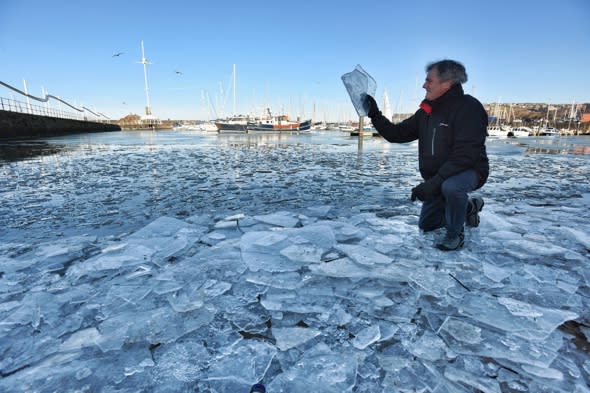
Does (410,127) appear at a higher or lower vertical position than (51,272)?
higher

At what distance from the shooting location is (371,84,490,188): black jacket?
2459 millimetres

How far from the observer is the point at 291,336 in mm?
1574

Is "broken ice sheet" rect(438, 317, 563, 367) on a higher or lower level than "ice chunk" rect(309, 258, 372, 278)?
lower

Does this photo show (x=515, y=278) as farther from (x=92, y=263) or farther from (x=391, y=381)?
(x=92, y=263)

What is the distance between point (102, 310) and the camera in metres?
1.83

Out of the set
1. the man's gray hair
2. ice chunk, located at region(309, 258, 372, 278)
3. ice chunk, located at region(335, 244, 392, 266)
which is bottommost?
ice chunk, located at region(309, 258, 372, 278)

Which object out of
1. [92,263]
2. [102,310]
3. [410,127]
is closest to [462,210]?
[410,127]

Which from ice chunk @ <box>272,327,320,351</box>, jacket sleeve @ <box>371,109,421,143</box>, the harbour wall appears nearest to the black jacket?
jacket sleeve @ <box>371,109,421,143</box>

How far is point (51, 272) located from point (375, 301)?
8.16 ft

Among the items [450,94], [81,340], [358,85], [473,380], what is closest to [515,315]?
[473,380]

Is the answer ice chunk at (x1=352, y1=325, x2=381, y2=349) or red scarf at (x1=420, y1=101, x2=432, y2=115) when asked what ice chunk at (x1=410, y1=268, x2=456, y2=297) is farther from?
red scarf at (x1=420, y1=101, x2=432, y2=115)

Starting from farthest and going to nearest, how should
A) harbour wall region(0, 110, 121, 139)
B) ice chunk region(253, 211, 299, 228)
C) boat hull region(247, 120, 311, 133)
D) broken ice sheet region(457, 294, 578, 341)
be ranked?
boat hull region(247, 120, 311, 133), harbour wall region(0, 110, 121, 139), ice chunk region(253, 211, 299, 228), broken ice sheet region(457, 294, 578, 341)

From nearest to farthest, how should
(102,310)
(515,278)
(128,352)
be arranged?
(128,352), (102,310), (515,278)

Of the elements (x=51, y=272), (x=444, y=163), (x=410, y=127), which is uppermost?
(x=410, y=127)
